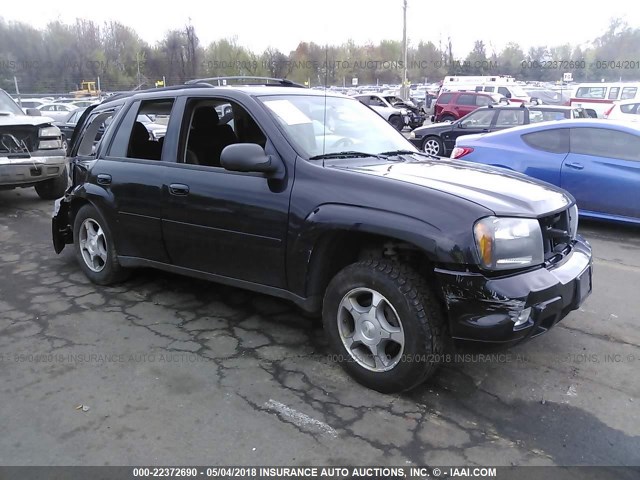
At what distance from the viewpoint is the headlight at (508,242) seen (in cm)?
275

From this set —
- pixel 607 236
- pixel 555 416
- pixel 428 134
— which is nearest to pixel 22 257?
pixel 555 416

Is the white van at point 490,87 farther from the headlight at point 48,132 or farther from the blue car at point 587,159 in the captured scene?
the headlight at point 48,132

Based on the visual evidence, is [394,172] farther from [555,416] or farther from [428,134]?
[428,134]

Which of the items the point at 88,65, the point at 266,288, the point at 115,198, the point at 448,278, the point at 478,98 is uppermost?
the point at 88,65

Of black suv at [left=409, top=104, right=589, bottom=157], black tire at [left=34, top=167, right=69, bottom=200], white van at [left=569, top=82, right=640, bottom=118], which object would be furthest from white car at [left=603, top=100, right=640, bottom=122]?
black tire at [left=34, top=167, right=69, bottom=200]

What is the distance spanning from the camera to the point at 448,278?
2807mm

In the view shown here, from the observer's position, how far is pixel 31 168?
8.09 metres

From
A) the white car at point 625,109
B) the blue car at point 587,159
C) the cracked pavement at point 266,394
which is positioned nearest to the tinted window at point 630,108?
the white car at point 625,109

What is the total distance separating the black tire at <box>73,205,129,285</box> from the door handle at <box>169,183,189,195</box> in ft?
3.26

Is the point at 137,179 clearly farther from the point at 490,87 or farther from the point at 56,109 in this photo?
the point at 490,87

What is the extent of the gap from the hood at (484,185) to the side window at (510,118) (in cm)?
938

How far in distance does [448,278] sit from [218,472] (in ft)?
4.83

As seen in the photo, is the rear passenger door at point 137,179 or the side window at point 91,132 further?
the side window at point 91,132

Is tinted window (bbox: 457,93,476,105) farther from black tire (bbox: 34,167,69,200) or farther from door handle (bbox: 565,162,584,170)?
black tire (bbox: 34,167,69,200)
